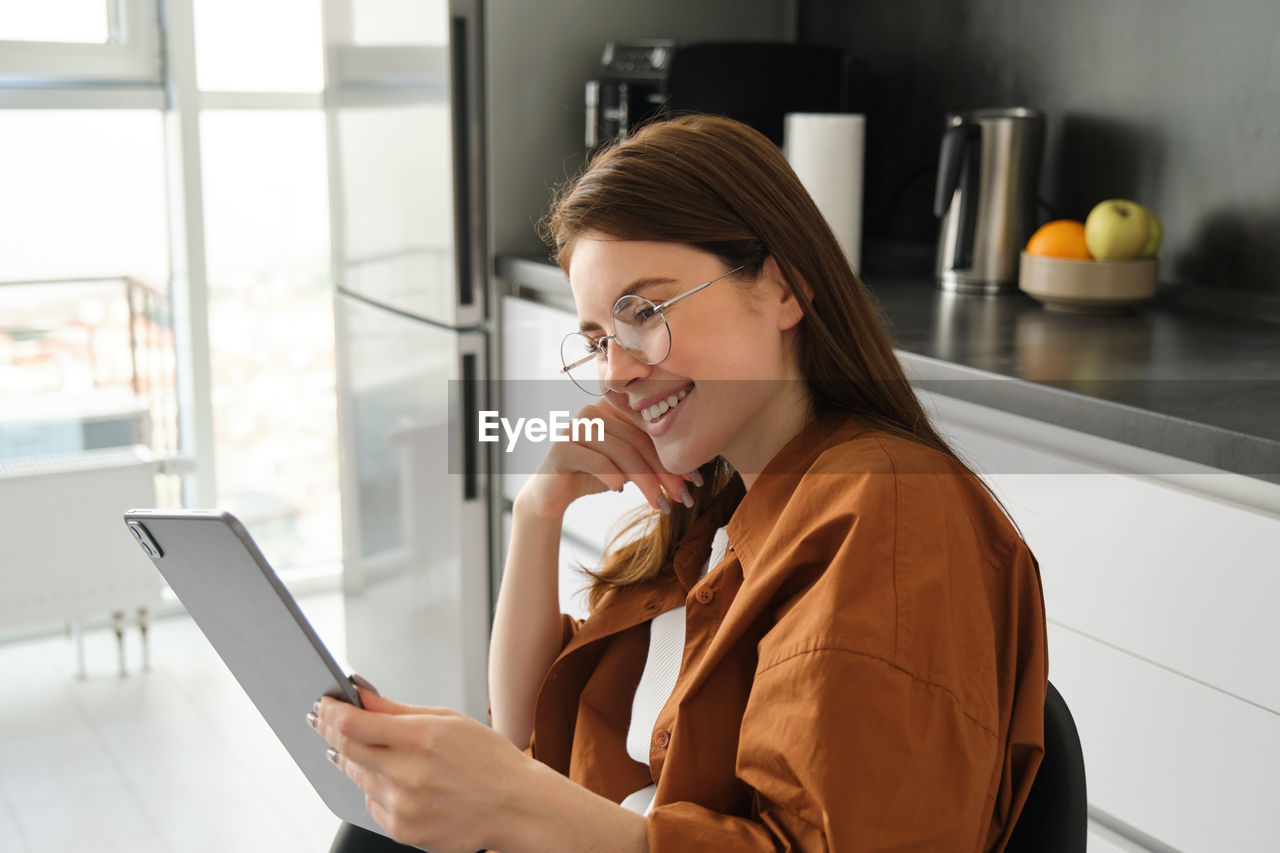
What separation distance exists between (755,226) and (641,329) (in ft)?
0.39

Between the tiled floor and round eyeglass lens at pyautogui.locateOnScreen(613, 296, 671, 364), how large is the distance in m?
1.62

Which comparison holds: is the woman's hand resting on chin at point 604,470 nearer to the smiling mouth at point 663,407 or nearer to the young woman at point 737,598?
the young woman at point 737,598

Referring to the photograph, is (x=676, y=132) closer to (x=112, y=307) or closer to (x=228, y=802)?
(x=228, y=802)

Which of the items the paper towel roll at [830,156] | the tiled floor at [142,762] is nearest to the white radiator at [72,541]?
the tiled floor at [142,762]

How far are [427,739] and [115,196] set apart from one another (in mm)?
2777

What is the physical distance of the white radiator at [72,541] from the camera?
287 centimetres

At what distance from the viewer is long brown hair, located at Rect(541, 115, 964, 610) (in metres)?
0.95

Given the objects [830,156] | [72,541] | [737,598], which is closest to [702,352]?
[737,598]

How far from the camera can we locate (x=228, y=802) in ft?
7.83

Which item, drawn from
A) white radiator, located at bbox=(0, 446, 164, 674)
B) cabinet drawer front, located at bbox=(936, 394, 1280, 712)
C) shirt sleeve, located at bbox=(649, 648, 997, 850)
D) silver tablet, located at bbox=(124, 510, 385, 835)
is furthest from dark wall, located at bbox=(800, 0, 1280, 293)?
white radiator, located at bbox=(0, 446, 164, 674)

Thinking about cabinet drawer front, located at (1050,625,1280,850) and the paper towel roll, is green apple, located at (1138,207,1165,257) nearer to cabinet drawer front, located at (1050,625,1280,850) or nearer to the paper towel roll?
the paper towel roll

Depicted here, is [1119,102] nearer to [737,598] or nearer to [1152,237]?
[1152,237]

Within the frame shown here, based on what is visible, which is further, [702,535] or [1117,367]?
[1117,367]

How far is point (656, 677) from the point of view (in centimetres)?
107
